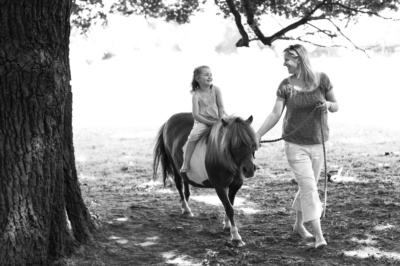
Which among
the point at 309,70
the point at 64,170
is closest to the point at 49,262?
the point at 64,170

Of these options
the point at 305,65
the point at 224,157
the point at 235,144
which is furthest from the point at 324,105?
the point at 224,157

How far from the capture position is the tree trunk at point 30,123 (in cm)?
386

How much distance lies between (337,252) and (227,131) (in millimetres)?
1475

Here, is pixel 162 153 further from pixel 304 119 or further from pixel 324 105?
pixel 324 105

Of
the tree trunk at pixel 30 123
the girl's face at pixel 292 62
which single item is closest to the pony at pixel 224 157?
the girl's face at pixel 292 62

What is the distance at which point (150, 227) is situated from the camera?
211 inches

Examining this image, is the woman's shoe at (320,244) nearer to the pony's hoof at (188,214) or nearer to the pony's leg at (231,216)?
the pony's leg at (231,216)

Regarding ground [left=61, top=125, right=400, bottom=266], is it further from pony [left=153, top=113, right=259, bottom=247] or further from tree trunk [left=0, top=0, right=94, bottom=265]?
tree trunk [left=0, top=0, right=94, bottom=265]

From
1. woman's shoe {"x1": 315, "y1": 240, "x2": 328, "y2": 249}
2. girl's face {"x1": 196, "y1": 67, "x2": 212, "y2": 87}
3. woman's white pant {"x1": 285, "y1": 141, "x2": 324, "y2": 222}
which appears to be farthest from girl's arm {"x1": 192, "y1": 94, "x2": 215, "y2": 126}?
woman's shoe {"x1": 315, "y1": 240, "x2": 328, "y2": 249}

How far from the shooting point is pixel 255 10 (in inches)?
354

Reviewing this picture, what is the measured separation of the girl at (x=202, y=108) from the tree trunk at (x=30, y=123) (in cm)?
150

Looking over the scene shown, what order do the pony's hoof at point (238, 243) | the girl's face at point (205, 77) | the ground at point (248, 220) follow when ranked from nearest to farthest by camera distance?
1. the ground at point (248, 220)
2. the pony's hoof at point (238, 243)
3. the girl's face at point (205, 77)

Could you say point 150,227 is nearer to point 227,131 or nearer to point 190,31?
point 227,131

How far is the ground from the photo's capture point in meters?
4.52
